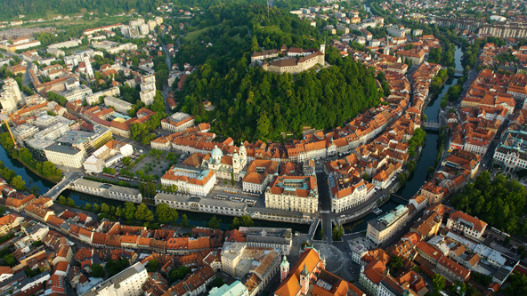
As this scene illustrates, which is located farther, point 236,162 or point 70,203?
point 236,162

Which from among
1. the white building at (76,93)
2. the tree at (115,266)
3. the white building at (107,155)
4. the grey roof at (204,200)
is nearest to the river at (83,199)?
the grey roof at (204,200)

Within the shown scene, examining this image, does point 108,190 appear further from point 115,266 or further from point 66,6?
point 66,6

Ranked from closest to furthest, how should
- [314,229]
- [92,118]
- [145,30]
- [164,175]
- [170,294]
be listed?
[170,294] < [314,229] < [164,175] < [92,118] < [145,30]

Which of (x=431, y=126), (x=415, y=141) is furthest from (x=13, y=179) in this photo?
(x=431, y=126)

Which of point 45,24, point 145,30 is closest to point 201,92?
point 145,30

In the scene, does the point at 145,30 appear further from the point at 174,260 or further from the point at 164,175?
the point at 174,260
